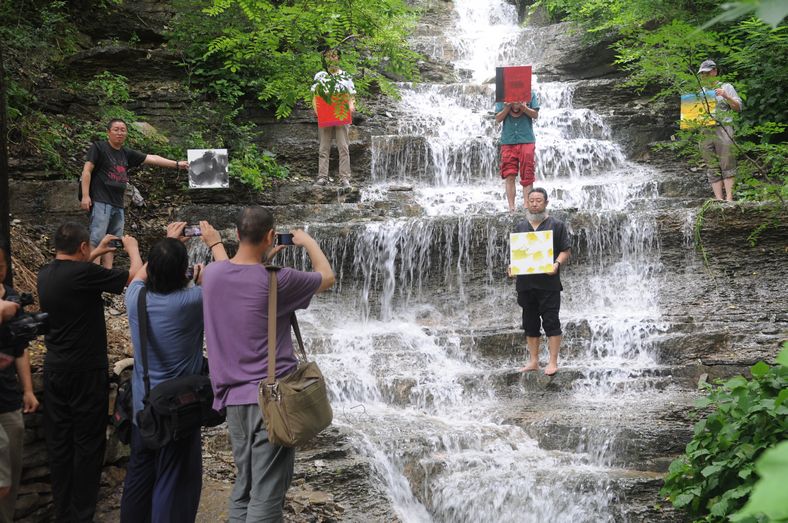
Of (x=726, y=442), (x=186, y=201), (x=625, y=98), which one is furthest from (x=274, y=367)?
(x=625, y=98)

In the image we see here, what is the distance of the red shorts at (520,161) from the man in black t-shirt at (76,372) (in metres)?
6.50

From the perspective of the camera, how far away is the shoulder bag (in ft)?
12.7

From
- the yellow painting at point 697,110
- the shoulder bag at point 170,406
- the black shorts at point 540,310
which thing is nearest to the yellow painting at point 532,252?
the black shorts at point 540,310

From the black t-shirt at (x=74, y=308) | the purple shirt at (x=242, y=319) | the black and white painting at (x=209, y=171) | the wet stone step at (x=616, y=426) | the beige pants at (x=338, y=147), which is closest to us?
the purple shirt at (x=242, y=319)

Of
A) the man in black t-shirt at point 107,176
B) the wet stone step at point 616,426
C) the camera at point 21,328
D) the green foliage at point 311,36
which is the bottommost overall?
the wet stone step at point 616,426

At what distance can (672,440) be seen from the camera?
5.95m

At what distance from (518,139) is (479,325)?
255 centimetres

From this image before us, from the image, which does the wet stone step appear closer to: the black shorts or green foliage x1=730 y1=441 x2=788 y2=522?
the black shorts

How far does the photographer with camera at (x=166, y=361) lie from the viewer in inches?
158

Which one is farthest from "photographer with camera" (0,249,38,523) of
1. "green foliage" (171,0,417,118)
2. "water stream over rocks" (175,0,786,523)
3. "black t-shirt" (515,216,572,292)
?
"green foliage" (171,0,417,118)

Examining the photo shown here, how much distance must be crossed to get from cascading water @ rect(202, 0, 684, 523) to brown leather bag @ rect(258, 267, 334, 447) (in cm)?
237

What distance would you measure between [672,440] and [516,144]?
5001mm

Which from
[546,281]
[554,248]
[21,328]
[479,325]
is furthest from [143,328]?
[479,325]

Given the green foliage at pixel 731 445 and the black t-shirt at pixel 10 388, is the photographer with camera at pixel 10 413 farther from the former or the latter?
the green foliage at pixel 731 445
